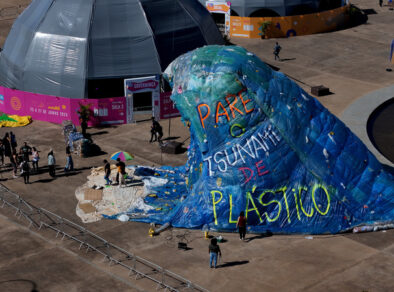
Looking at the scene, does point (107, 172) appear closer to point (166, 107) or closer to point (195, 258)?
point (195, 258)

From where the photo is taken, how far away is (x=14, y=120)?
4606 cm

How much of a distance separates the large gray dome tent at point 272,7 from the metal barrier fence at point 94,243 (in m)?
31.9

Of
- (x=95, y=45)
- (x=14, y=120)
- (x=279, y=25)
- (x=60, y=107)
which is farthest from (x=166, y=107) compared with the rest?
(x=279, y=25)

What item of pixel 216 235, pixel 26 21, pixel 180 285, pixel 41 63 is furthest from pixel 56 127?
pixel 180 285

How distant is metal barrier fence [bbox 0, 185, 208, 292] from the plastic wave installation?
2.98 meters

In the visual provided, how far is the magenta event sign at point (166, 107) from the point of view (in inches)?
1815

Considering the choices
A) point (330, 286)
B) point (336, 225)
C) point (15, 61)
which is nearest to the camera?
point (330, 286)

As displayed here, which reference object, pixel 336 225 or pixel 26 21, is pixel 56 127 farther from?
pixel 336 225

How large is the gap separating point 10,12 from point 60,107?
28033 millimetres

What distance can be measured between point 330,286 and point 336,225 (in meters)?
4.09

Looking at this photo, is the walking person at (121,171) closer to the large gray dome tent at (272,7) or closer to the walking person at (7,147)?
the walking person at (7,147)

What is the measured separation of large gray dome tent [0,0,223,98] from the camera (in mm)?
45906

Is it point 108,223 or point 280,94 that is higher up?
point 280,94

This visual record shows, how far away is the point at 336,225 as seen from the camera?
31766 mm
